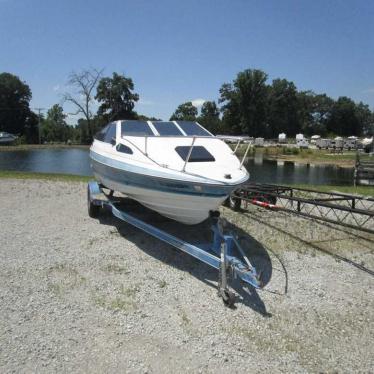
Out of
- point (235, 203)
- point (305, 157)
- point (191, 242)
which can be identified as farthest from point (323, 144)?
point (191, 242)

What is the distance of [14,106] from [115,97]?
74.0ft

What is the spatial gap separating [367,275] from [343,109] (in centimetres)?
13721

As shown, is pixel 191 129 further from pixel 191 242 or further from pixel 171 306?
A: pixel 171 306

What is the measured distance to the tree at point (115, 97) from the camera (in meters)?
82.8

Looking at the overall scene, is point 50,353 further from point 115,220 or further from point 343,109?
point 343,109

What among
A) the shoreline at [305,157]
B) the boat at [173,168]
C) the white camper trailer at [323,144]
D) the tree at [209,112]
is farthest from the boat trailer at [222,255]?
the tree at [209,112]

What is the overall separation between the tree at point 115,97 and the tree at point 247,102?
26503mm

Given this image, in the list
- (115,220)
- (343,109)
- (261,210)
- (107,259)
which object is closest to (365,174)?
(261,210)

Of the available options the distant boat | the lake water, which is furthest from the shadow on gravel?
the distant boat

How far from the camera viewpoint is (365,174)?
91.0 ft

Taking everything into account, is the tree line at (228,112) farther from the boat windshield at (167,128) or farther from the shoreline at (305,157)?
the boat windshield at (167,128)

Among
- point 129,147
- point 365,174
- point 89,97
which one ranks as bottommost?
point 365,174

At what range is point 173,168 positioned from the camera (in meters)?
5.96

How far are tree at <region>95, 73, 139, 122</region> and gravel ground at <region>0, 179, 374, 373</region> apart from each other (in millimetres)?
77868
